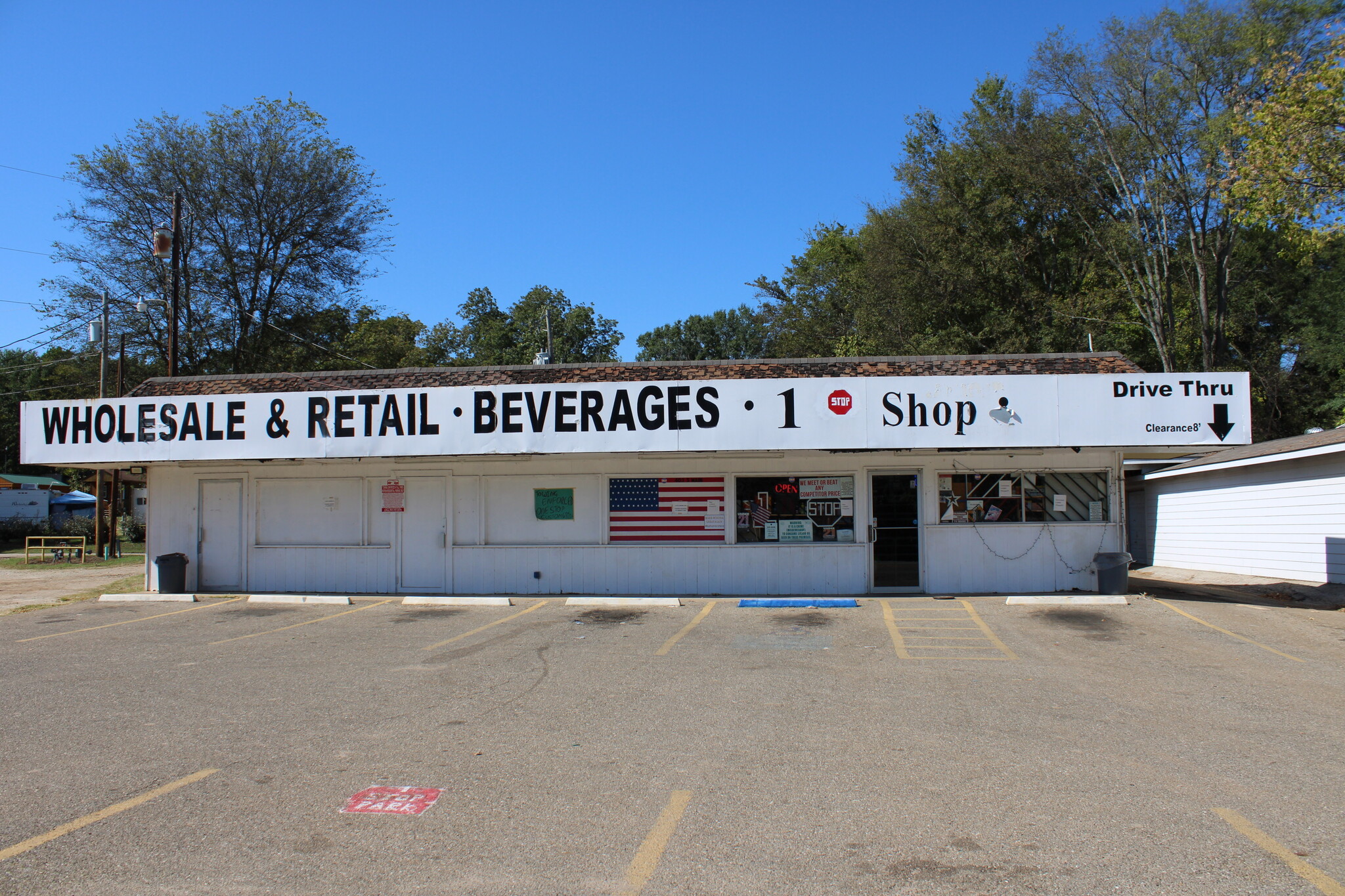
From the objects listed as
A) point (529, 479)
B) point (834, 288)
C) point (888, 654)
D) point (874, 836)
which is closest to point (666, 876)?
point (874, 836)

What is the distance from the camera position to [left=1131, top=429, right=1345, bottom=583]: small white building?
16016 mm

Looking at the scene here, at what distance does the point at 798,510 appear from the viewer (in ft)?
49.1

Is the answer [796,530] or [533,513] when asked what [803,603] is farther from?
[533,513]

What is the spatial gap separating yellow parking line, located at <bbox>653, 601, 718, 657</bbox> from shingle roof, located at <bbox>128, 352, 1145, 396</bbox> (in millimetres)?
3767

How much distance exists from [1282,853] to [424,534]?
13732mm

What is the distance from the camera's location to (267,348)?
37.1 metres

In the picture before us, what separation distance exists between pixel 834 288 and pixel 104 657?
133ft

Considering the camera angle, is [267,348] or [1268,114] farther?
[267,348]

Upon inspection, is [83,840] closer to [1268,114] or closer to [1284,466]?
[1284,466]

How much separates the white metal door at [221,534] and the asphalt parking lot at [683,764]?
5283 millimetres

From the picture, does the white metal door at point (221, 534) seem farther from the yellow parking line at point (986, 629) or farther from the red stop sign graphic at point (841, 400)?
the yellow parking line at point (986, 629)

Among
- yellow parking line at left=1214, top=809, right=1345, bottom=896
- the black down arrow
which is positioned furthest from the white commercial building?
yellow parking line at left=1214, top=809, right=1345, bottom=896

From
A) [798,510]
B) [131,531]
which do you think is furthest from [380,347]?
Result: [798,510]

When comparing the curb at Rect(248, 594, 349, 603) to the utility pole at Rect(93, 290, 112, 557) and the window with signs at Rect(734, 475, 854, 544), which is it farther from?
the utility pole at Rect(93, 290, 112, 557)
